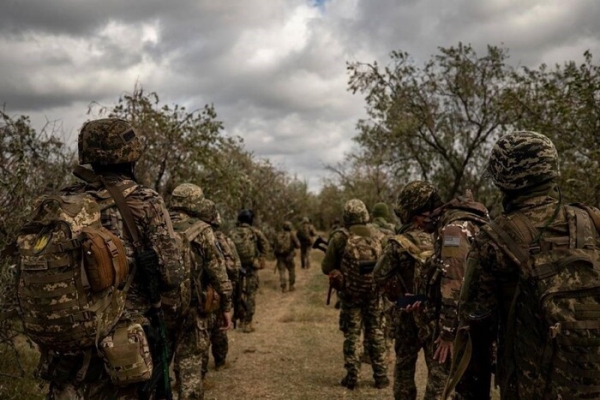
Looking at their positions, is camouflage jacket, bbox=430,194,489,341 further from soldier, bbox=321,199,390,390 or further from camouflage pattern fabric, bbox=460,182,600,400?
soldier, bbox=321,199,390,390

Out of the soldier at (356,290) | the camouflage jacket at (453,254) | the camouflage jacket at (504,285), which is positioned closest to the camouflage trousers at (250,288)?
the soldier at (356,290)

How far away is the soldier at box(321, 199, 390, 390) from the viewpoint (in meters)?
6.29

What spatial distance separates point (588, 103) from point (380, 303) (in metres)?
4.48

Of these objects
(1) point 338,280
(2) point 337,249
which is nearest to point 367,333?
(1) point 338,280

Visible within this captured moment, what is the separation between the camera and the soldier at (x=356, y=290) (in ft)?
20.6

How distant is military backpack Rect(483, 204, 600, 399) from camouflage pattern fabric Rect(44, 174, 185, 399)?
1842 mm

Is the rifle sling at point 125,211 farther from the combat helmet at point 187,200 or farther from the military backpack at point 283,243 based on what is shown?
the military backpack at point 283,243

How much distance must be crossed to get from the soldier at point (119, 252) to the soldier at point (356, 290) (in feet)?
11.5

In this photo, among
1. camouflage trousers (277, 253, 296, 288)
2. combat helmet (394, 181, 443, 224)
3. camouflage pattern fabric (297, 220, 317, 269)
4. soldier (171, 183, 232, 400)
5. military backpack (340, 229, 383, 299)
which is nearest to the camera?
combat helmet (394, 181, 443, 224)

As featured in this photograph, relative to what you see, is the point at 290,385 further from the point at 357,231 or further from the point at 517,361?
the point at 517,361

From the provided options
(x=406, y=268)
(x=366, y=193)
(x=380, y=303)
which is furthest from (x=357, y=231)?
(x=366, y=193)

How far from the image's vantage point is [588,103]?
7.67m

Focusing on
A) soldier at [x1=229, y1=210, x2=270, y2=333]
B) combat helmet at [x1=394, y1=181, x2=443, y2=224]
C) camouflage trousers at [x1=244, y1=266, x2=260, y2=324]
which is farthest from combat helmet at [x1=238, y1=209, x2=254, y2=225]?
combat helmet at [x1=394, y1=181, x2=443, y2=224]

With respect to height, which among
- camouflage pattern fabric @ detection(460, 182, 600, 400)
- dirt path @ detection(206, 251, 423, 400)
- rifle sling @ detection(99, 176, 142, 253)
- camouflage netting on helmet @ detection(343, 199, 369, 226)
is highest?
camouflage netting on helmet @ detection(343, 199, 369, 226)
